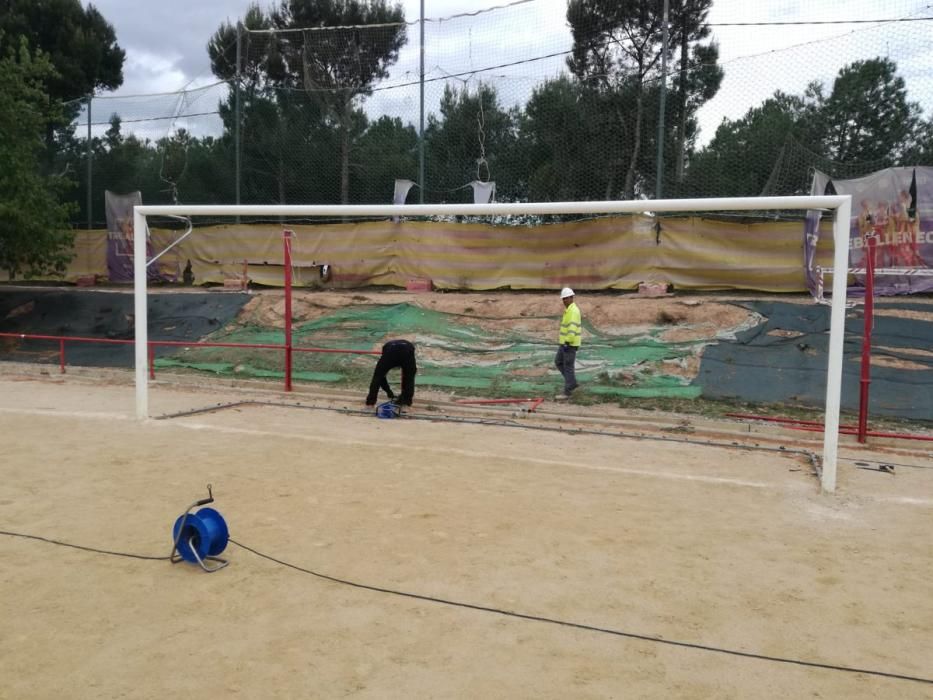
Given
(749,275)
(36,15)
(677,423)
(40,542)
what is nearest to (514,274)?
(749,275)

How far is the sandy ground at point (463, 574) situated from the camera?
3.37 m

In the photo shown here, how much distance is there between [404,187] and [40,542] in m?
12.3

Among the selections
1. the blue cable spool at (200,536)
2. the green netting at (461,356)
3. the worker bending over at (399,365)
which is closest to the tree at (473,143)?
the green netting at (461,356)

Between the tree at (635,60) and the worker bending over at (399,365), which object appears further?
the tree at (635,60)

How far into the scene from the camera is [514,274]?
15.0 meters

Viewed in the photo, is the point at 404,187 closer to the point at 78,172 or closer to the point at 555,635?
the point at 78,172

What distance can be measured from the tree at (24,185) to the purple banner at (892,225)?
1569 centimetres

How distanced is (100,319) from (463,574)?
14.9 meters

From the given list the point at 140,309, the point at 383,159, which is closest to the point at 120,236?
the point at 383,159

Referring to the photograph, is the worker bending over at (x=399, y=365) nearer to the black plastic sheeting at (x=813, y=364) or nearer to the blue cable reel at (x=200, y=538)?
the black plastic sheeting at (x=813, y=364)

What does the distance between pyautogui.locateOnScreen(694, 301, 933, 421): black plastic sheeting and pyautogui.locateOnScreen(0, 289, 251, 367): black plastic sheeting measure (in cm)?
1007

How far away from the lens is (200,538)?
14.8ft

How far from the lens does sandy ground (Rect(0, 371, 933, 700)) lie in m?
3.37

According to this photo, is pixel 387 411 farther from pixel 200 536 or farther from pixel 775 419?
pixel 200 536
